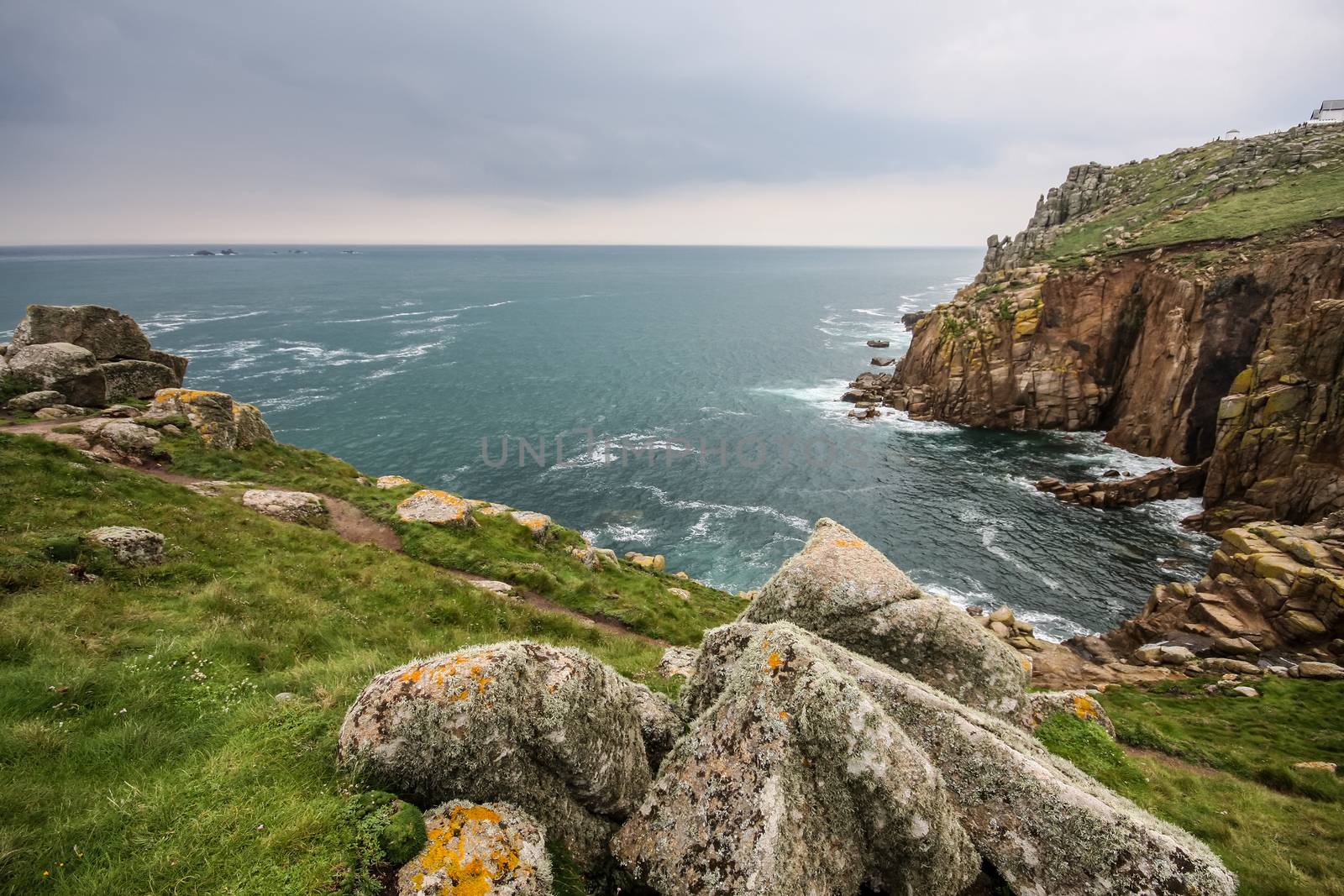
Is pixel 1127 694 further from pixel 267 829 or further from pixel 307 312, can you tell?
pixel 307 312

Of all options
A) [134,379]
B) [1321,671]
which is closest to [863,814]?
[1321,671]

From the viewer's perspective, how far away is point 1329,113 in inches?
4060

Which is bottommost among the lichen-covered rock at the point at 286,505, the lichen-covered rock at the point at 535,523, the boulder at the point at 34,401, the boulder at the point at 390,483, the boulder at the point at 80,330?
the lichen-covered rock at the point at 535,523

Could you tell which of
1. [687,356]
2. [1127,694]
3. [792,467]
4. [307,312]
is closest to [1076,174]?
[687,356]

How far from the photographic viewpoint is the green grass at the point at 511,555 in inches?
1053

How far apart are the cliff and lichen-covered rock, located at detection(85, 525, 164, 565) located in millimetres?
74381

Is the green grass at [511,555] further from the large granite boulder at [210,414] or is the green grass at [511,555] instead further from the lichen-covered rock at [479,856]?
the lichen-covered rock at [479,856]

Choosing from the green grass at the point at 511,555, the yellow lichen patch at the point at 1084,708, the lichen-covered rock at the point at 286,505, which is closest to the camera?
the yellow lichen patch at the point at 1084,708

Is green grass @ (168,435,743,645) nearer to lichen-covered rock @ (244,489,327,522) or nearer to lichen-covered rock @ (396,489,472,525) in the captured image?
lichen-covered rock @ (396,489,472,525)

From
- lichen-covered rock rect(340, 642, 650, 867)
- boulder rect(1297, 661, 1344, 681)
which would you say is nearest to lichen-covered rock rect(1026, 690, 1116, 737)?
lichen-covered rock rect(340, 642, 650, 867)

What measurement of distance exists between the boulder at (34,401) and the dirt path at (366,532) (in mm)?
2560

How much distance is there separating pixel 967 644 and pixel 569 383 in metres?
94.9

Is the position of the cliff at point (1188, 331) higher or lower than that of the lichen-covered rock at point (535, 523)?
higher

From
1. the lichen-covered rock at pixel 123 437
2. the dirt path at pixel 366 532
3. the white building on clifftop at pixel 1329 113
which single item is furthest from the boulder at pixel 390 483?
the white building on clifftop at pixel 1329 113
